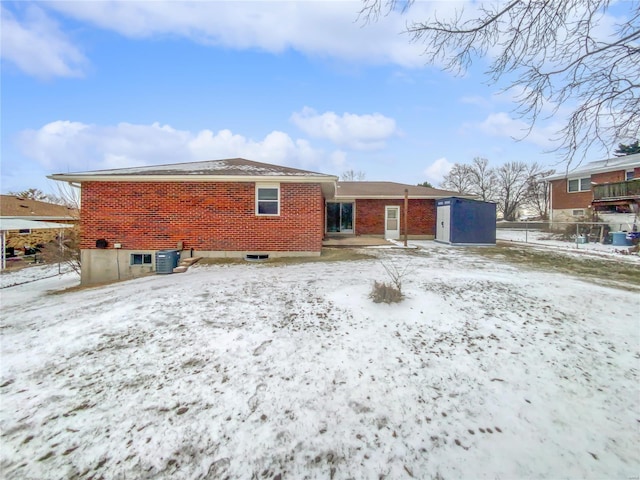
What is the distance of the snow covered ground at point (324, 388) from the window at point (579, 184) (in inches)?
951

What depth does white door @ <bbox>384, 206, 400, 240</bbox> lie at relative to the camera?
17.5 meters

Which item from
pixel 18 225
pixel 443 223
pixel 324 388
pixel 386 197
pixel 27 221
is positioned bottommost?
pixel 324 388

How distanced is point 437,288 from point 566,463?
12.4ft

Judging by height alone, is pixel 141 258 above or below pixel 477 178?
below

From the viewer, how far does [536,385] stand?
10.3 ft

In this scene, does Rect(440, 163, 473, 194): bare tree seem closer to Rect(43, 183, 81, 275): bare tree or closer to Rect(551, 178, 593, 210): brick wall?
Rect(551, 178, 593, 210): brick wall

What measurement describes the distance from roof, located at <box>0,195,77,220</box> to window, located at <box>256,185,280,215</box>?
2471 centimetres

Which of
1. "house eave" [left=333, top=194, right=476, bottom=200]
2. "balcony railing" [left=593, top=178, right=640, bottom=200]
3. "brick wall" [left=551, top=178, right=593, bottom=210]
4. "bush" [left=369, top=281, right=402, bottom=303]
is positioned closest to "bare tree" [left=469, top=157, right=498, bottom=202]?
"brick wall" [left=551, top=178, right=593, bottom=210]

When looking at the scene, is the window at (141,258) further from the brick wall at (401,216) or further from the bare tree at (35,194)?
the bare tree at (35,194)

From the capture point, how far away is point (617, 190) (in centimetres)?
1891

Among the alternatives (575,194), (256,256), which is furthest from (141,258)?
(575,194)

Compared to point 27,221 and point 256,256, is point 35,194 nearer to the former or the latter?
point 27,221

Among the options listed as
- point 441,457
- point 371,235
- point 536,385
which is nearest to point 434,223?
point 371,235

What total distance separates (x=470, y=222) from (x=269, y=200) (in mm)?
9800
